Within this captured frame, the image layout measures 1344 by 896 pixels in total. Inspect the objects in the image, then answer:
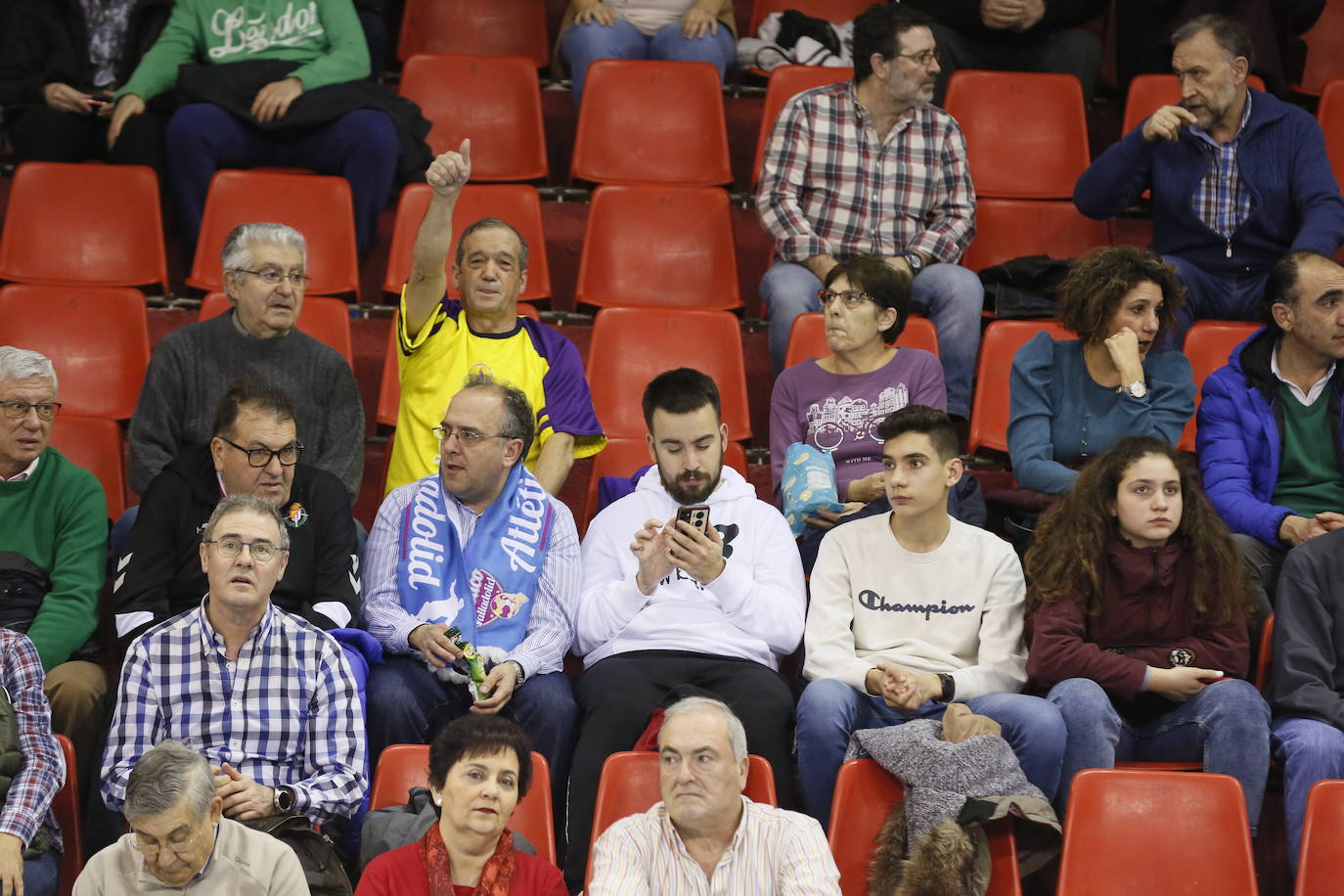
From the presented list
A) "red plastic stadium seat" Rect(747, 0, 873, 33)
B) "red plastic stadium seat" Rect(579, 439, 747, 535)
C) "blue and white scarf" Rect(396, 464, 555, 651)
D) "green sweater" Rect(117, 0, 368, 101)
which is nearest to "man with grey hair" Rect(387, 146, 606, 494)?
"red plastic stadium seat" Rect(579, 439, 747, 535)

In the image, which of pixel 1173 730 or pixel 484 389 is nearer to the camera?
pixel 1173 730

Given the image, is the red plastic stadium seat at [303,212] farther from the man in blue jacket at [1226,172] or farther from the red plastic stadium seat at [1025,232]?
the man in blue jacket at [1226,172]

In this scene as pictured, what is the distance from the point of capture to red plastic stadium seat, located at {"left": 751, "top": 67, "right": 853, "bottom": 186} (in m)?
5.38

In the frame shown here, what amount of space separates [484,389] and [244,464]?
1.72 ft

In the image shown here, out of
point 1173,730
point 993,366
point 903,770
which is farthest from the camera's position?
point 993,366

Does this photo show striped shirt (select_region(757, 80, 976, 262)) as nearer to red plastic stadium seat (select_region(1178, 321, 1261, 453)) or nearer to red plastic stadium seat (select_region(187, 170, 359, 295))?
red plastic stadium seat (select_region(1178, 321, 1261, 453))

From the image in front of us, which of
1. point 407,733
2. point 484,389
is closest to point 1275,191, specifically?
point 484,389

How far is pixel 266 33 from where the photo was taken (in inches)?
203

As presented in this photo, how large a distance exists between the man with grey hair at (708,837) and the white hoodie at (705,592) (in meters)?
0.59

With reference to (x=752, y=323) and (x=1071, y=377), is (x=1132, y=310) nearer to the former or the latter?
(x=1071, y=377)

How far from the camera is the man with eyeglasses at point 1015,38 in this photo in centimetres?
553

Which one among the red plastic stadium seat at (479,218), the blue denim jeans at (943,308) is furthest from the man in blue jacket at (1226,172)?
the red plastic stadium seat at (479,218)

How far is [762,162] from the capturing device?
16.4 feet

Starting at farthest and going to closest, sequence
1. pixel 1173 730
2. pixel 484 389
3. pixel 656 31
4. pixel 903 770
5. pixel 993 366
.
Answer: pixel 656 31 < pixel 993 366 < pixel 484 389 < pixel 1173 730 < pixel 903 770
